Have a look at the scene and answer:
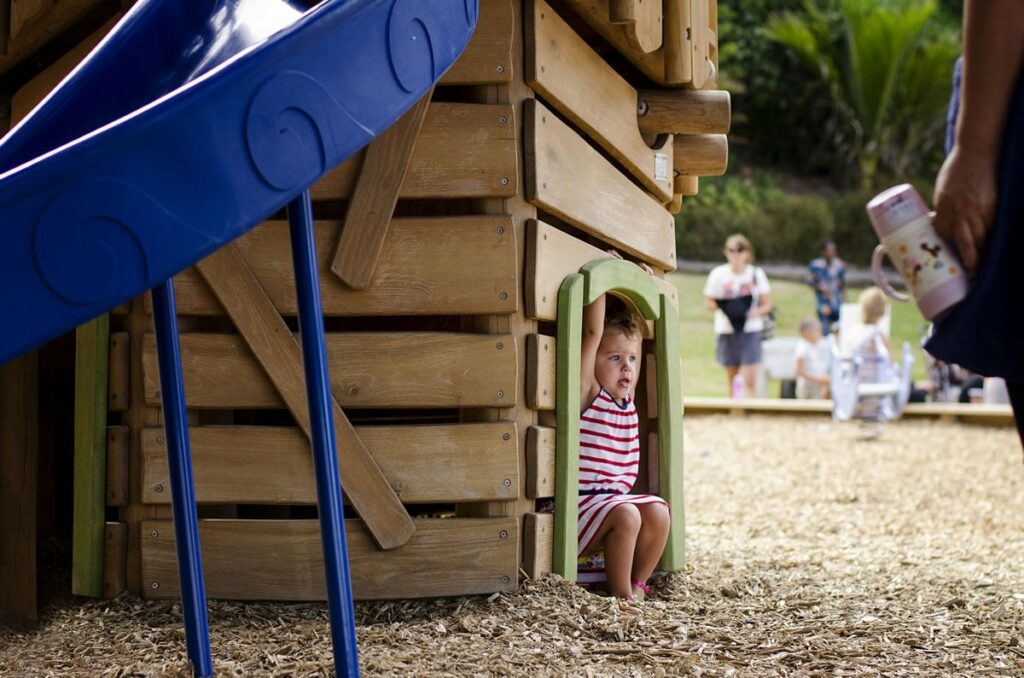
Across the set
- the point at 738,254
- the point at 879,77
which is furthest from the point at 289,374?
the point at 879,77

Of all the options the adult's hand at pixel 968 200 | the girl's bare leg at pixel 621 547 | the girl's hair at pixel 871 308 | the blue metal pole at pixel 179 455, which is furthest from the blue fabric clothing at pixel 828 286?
the adult's hand at pixel 968 200

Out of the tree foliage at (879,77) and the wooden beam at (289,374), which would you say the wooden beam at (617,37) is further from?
the tree foliage at (879,77)

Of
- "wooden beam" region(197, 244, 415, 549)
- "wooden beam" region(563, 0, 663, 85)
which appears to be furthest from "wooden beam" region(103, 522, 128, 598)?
"wooden beam" region(563, 0, 663, 85)

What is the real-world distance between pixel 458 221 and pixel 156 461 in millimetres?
1183

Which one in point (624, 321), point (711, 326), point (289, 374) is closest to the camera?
point (289, 374)

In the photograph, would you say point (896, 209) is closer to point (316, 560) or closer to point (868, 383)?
point (316, 560)

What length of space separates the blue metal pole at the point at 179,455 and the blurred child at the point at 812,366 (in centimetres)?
1106

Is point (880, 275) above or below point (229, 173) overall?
below

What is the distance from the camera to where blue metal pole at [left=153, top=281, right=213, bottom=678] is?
2557mm

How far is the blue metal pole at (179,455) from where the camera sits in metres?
2.56

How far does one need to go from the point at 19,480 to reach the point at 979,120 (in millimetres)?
3077

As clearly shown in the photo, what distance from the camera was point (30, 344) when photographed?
64.8 inches

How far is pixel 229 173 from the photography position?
5.82 ft

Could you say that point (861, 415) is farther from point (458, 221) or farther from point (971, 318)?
point (971, 318)
